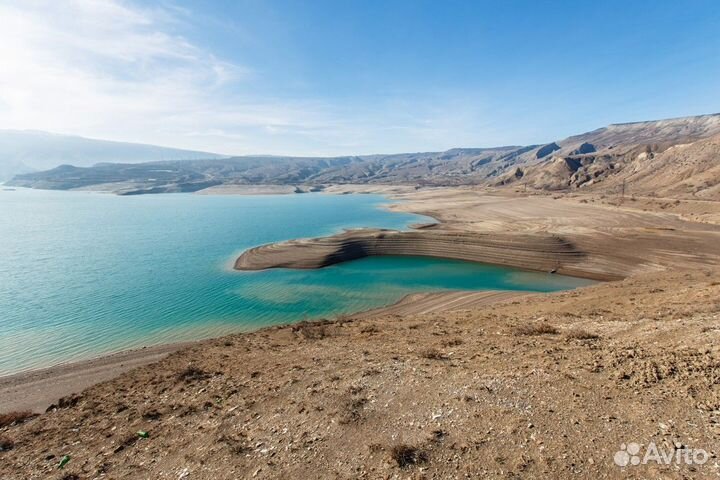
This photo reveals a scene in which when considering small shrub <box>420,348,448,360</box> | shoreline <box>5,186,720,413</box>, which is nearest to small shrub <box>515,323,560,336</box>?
small shrub <box>420,348,448,360</box>

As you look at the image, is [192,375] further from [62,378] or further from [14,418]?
[62,378]

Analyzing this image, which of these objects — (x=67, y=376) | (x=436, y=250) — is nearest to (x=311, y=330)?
(x=67, y=376)

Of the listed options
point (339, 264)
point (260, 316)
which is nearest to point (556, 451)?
point (260, 316)

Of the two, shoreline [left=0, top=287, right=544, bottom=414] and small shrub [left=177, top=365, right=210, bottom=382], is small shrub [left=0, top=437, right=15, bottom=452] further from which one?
small shrub [left=177, top=365, right=210, bottom=382]

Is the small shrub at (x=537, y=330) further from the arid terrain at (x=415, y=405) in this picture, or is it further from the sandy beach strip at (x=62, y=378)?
the sandy beach strip at (x=62, y=378)

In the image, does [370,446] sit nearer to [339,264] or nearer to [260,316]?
[260,316]

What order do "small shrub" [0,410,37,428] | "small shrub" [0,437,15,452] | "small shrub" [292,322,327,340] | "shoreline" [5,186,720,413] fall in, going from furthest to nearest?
"small shrub" [292,322,327,340] → "shoreline" [5,186,720,413] → "small shrub" [0,410,37,428] → "small shrub" [0,437,15,452]
